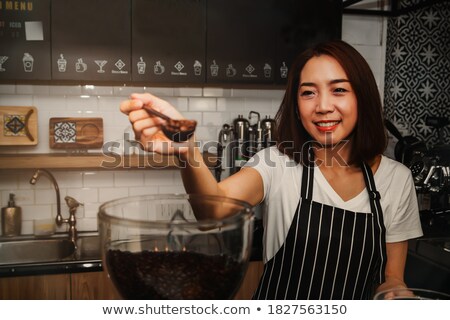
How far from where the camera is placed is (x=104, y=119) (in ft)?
6.17

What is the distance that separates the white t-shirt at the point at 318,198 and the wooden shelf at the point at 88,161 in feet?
2.39

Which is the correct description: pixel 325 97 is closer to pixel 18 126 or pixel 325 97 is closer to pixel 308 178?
pixel 308 178

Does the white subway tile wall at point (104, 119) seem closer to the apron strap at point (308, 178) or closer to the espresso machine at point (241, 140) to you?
the espresso machine at point (241, 140)

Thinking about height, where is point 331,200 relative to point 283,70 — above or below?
below

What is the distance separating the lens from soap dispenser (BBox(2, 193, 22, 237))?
177 cm

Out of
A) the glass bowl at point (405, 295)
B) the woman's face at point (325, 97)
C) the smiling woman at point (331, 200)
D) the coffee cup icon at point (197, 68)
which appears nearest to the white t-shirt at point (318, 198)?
the smiling woman at point (331, 200)

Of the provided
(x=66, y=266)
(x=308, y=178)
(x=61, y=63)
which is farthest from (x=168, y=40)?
(x=308, y=178)

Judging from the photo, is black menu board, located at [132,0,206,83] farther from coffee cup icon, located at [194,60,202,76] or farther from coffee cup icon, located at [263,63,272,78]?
coffee cup icon, located at [263,63,272,78]

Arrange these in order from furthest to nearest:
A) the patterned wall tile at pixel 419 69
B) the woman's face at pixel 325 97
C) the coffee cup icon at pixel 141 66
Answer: the patterned wall tile at pixel 419 69 → the coffee cup icon at pixel 141 66 → the woman's face at pixel 325 97

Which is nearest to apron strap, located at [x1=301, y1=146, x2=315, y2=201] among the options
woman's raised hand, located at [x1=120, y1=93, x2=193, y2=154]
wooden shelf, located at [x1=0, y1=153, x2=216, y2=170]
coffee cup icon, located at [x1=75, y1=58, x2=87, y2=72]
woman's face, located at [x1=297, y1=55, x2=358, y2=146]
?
woman's face, located at [x1=297, y1=55, x2=358, y2=146]

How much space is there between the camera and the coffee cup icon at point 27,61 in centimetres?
164

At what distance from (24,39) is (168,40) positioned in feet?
1.65
